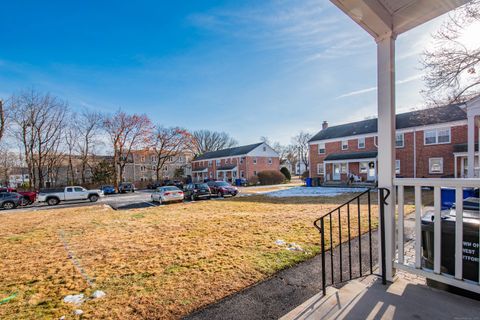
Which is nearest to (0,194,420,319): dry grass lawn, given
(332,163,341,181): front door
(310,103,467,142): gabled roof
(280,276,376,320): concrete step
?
(280,276,376,320): concrete step

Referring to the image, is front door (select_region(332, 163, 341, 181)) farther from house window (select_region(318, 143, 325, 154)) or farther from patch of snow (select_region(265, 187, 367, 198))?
patch of snow (select_region(265, 187, 367, 198))

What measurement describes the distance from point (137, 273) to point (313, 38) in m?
5.98

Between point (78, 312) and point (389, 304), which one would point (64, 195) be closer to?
point (78, 312)

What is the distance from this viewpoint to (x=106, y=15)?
Result: 848cm

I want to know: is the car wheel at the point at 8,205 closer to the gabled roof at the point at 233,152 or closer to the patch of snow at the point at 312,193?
the patch of snow at the point at 312,193

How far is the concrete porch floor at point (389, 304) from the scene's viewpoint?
2.06 metres

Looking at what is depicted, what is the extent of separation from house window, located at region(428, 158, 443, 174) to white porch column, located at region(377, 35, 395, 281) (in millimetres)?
23412

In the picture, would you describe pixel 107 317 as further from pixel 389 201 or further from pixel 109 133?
pixel 109 133

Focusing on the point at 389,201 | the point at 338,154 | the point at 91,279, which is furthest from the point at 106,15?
the point at 338,154

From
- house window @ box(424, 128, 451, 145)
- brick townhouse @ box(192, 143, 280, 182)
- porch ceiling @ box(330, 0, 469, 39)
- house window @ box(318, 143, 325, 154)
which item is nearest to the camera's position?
porch ceiling @ box(330, 0, 469, 39)

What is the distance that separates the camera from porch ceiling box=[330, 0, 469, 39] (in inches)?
99.8

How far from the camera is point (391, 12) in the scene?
2854 millimetres

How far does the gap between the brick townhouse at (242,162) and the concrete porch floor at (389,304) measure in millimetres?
35149

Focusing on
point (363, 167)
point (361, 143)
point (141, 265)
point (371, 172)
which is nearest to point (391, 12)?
point (141, 265)
